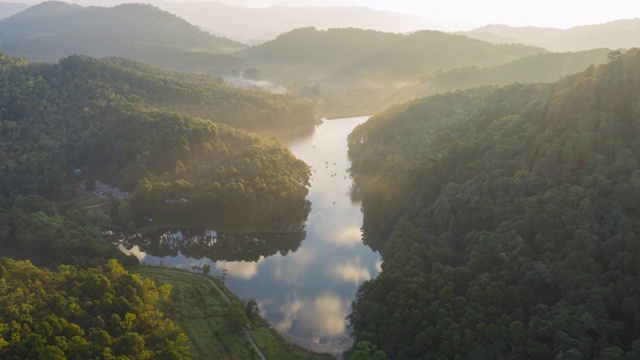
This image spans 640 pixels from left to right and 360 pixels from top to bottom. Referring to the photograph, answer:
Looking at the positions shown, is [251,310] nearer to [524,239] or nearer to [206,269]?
[206,269]

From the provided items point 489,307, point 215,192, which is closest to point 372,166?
point 215,192

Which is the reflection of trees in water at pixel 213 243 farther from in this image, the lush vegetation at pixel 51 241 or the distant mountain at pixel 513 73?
the distant mountain at pixel 513 73

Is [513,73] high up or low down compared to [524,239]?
up

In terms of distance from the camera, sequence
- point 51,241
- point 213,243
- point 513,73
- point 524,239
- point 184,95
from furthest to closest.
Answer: point 513,73, point 184,95, point 213,243, point 51,241, point 524,239

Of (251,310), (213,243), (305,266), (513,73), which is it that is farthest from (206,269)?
(513,73)

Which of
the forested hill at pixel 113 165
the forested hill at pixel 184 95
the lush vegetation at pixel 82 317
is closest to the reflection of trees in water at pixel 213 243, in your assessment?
the forested hill at pixel 113 165
